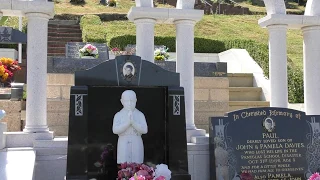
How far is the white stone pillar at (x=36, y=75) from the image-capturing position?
25.5ft

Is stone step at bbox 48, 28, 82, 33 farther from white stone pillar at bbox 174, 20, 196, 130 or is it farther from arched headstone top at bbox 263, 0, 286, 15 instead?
arched headstone top at bbox 263, 0, 286, 15

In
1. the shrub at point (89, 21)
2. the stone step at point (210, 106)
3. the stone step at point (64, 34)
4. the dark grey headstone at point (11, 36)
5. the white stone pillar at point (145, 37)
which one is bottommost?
the stone step at point (210, 106)

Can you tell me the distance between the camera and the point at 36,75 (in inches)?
306

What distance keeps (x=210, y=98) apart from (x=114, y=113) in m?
4.71

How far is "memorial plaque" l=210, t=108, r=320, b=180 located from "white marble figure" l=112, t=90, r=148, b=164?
149cm

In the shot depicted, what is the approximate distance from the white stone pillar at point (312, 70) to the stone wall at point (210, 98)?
101 inches

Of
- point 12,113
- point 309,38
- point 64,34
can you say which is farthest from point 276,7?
point 64,34

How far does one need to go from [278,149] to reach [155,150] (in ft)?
7.55

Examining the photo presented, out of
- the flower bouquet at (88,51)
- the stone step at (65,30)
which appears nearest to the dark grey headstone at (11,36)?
the flower bouquet at (88,51)

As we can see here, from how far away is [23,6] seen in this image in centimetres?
776

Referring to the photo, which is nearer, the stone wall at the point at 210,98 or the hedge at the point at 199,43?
the stone wall at the point at 210,98

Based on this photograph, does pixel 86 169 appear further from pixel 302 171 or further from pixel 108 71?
pixel 302 171

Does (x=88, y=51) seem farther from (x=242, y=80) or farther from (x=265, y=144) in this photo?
(x=265, y=144)

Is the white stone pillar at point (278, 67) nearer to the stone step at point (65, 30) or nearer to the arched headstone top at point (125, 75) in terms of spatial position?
the arched headstone top at point (125, 75)
